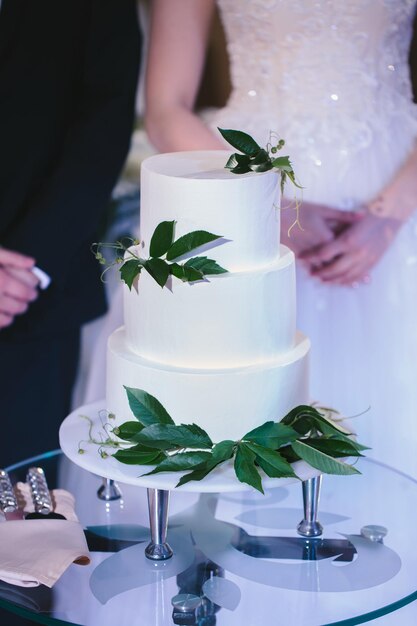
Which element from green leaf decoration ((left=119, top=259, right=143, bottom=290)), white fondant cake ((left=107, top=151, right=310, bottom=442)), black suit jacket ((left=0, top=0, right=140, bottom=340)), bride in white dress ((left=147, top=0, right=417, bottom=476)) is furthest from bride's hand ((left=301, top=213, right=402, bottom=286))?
green leaf decoration ((left=119, top=259, right=143, bottom=290))

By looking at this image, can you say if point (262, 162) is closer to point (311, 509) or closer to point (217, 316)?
point (217, 316)

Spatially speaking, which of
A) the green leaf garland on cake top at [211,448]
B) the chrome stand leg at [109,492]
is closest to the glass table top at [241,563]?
the chrome stand leg at [109,492]

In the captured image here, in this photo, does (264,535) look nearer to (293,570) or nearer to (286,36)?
(293,570)

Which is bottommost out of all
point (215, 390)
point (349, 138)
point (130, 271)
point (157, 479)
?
point (157, 479)

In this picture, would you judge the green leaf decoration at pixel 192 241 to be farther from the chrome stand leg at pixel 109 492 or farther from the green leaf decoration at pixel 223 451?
the chrome stand leg at pixel 109 492

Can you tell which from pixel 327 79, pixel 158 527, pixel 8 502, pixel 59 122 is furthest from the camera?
pixel 59 122

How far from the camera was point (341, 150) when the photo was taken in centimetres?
224

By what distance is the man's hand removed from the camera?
2.21m

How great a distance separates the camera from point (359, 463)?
168 centimetres

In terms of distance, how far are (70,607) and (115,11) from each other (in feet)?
5.25

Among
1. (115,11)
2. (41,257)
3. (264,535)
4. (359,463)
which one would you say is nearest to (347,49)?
(115,11)

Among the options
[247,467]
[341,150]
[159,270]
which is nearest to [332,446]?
[247,467]

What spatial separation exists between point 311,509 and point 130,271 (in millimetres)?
457

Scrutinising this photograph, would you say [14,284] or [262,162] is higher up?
[262,162]
